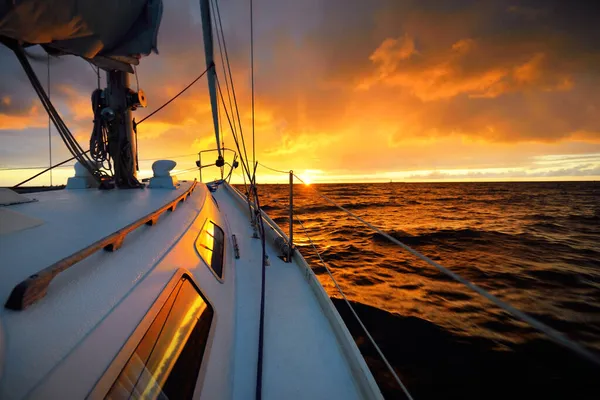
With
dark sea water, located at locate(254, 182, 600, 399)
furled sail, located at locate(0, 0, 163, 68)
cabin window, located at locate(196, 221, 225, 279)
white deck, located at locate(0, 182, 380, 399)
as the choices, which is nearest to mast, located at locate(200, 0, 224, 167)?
furled sail, located at locate(0, 0, 163, 68)

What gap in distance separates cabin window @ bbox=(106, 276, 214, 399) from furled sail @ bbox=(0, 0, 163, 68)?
2214 mm

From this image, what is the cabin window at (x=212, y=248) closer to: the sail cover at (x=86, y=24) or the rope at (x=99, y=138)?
the sail cover at (x=86, y=24)

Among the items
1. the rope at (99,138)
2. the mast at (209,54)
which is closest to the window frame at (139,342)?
the rope at (99,138)

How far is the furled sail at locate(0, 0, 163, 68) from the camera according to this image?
186cm

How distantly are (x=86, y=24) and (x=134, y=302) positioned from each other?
2654 millimetres

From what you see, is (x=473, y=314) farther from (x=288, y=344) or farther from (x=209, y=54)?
(x=209, y=54)

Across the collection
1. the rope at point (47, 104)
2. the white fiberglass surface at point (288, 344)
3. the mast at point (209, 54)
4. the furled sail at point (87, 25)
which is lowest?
the white fiberglass surface at point (288, 344)

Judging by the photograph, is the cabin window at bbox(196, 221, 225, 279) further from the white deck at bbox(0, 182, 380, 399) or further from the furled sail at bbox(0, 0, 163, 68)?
the furled sail at bbox(0, 0, 163, 68)

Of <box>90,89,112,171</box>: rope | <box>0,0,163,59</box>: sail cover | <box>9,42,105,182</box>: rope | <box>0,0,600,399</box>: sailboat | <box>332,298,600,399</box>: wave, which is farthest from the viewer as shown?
<box>90,89,112,171</box>: rope

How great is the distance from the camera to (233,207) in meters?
7.66

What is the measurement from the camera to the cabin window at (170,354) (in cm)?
114

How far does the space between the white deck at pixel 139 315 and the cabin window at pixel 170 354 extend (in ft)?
0.32

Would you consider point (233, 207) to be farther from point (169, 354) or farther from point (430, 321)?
point (169, 354)

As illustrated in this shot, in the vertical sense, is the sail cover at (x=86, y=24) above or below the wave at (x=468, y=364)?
above
